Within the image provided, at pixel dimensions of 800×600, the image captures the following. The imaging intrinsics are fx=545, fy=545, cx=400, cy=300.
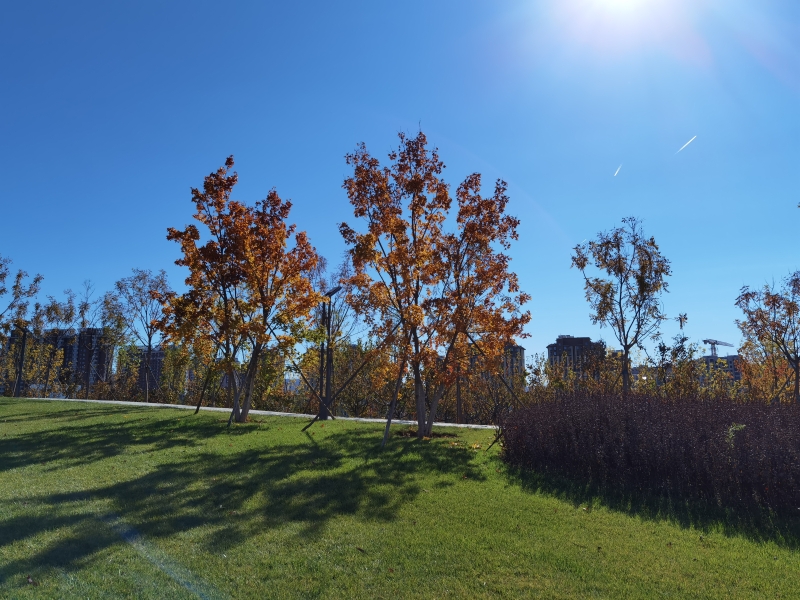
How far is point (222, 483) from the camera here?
22.6 feet

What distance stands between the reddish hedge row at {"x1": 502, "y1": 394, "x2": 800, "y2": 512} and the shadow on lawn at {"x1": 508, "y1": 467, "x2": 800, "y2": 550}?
0.88 ft

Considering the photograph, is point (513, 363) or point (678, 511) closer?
point (678, 511)

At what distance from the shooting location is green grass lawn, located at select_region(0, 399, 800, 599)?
4.00m

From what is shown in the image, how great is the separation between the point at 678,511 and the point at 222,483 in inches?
211

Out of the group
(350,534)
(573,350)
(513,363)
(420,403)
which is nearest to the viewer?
(350,534)

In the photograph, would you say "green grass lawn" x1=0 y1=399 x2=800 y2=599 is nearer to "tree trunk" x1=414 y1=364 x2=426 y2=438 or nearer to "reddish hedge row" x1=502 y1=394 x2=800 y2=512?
"reddish hedge row" x1=502 y1=394 x2=800 y2=512

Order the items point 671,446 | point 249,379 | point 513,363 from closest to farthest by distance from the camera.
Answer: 1. point 671,446
2. point 249,379
3. point 513,363

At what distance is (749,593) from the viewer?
391 cm

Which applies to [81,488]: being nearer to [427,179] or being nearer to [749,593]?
[749,593]

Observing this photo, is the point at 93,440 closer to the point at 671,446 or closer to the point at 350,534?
the point at 350,534

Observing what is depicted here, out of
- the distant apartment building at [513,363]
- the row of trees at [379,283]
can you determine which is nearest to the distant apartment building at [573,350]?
the distant apartment building at [513,363]

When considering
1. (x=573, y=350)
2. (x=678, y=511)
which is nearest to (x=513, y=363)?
(x=573, y=350)

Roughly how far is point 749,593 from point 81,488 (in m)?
6.89

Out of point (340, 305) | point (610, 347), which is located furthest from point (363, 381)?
point (610, 347)
